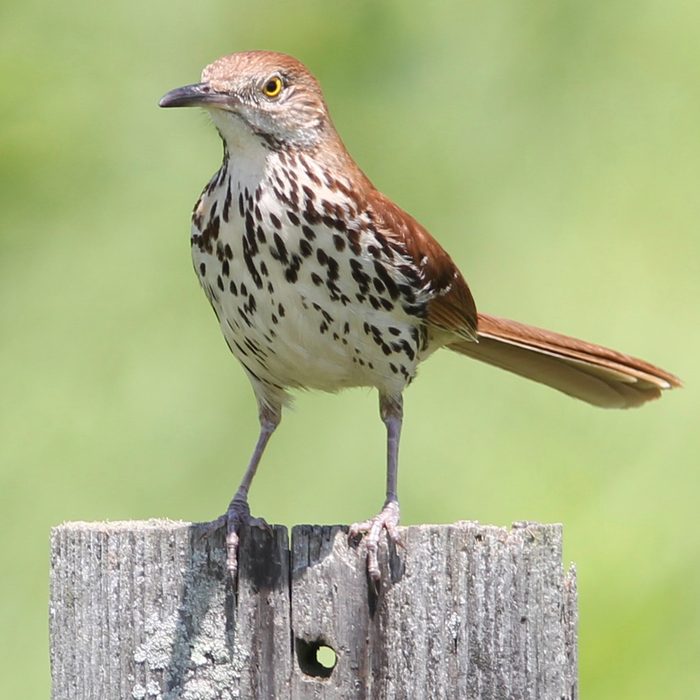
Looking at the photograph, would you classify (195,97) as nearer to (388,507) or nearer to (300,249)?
(300,249)

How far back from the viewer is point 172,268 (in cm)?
500

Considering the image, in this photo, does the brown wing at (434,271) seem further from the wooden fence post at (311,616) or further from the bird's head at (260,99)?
the wooden fence post at (311,616)

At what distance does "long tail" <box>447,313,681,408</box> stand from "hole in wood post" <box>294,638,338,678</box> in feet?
6.32

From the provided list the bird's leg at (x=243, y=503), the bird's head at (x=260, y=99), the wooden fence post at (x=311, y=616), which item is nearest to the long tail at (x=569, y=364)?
the bird's leg at (x=243, y=503)

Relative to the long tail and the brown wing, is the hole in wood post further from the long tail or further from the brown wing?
the long tail

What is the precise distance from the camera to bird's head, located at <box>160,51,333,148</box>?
3492 mm

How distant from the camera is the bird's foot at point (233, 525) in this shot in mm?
2623

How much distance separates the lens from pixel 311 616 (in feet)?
8.43

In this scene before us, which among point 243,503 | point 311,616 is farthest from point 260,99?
point 311,616

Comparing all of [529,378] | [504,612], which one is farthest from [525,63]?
[504,612]

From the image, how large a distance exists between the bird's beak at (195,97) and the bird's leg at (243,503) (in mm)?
912

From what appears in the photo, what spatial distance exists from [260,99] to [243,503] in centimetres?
99

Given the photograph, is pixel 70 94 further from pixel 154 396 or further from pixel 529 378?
pixel 529 378

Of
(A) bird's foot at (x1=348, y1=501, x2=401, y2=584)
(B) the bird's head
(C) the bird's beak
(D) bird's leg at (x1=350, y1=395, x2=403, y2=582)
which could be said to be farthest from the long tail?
(A) bird's foot at (x1=348, y1=501, x2=401, y2=584)
